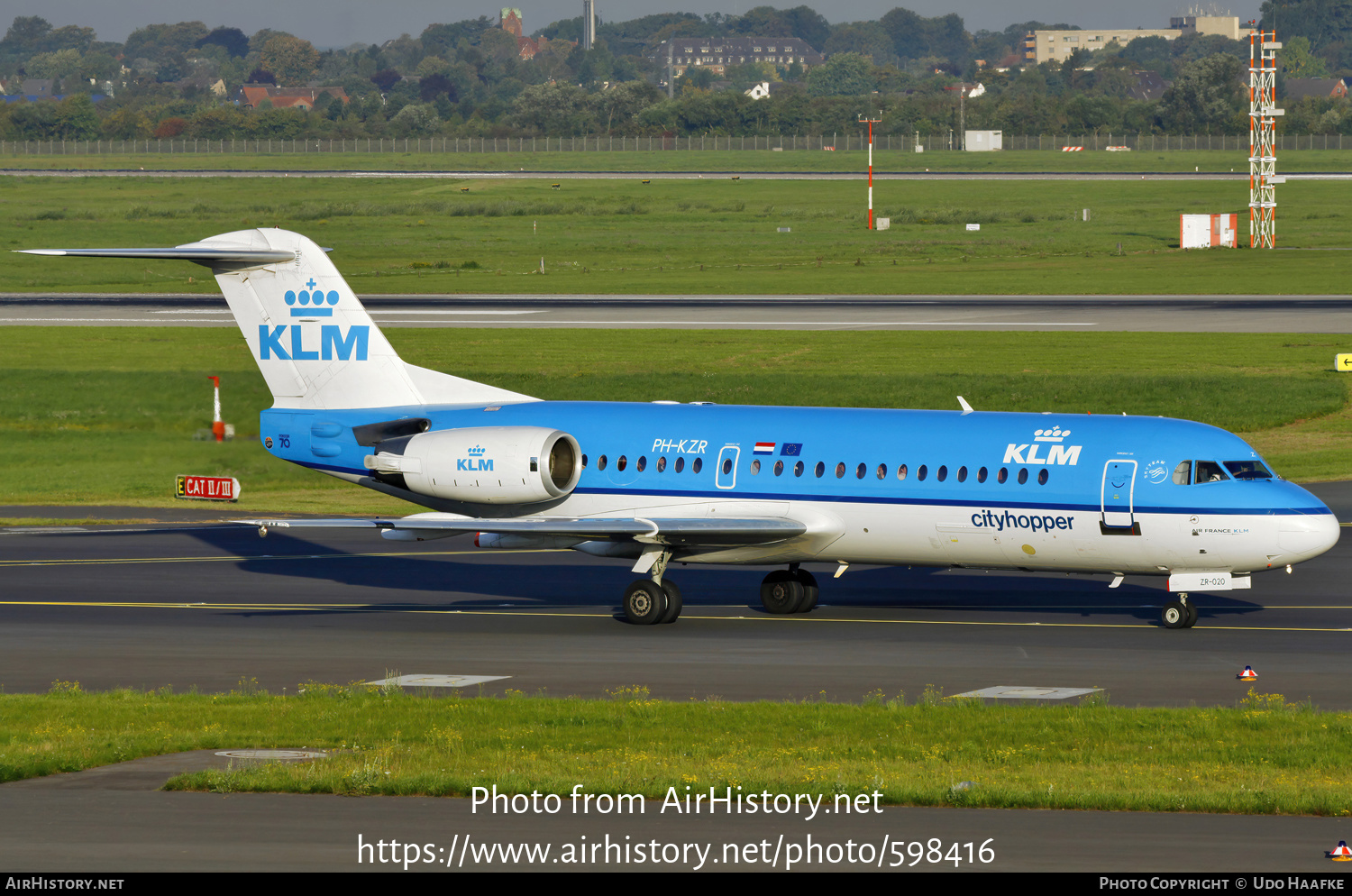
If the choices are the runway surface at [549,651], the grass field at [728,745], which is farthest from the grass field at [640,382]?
the grass field at [728,745]

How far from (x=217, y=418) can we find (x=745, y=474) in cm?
1468

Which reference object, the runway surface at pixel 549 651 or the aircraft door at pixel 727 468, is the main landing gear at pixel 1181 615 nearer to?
the runway surface at pixel 549 651

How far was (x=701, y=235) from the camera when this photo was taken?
5738 inches

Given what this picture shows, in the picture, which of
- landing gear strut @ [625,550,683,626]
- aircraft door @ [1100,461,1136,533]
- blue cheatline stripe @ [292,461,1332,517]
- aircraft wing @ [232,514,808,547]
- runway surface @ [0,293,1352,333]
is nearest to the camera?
blue cheatline stripe @ [292,461,1332,517]

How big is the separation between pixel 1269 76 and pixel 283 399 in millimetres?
92520

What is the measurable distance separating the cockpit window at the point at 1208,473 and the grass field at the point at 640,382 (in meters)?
21.8

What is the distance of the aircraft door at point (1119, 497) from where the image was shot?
30.5 m

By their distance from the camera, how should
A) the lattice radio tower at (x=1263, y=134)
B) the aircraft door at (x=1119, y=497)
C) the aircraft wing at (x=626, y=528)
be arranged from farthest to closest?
the lattice radio tower at (x=1263, y=134) → the aircraft wing at (x=626, y=528) → the aircraft door at (x=1119, y=497)

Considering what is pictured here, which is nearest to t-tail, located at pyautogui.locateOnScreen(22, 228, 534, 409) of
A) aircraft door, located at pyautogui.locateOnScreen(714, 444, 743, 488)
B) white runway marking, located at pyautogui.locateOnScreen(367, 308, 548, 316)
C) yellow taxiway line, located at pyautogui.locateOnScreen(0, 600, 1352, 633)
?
yellow taxiway line, located at pyautogui.locateOnScreen(0, 600, 1352, 633)

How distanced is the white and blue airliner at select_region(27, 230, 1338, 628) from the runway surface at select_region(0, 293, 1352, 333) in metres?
44.6

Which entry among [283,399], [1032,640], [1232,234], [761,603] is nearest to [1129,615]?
[1032,640]

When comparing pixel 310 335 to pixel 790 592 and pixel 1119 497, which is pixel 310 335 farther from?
pixel 1119 497

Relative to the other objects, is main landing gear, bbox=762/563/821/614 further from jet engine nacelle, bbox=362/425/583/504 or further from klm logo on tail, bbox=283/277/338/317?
klm logo on tail, bbox=283/277/338/317

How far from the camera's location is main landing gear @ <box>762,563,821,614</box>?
3450 cm
